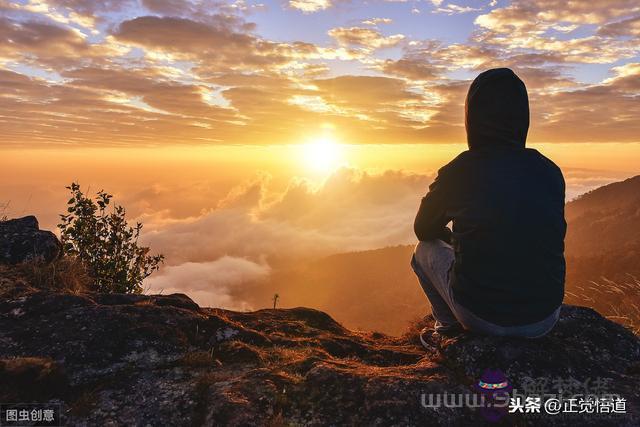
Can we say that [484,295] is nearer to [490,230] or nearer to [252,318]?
[490,230]

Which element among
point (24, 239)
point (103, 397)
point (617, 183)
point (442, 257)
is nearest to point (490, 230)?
point (442, 257)

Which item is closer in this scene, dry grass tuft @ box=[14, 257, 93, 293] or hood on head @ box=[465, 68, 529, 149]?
hood on head @ box=[465, 68, 529, 149]

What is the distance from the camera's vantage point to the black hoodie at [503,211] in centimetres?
408

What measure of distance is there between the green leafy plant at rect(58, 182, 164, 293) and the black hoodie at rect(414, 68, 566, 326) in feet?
26.2

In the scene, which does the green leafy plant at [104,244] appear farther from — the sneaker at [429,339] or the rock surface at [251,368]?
the sneaker at [429,339]

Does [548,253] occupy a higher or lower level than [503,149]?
lower

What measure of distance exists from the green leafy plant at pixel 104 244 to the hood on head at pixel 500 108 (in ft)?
27.1

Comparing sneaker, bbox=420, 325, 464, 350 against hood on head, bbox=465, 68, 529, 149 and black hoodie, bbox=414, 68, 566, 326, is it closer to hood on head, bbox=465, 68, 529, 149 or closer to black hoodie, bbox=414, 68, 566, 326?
black hoodie, bbox=414, 68, 566, 326

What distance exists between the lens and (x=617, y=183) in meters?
120

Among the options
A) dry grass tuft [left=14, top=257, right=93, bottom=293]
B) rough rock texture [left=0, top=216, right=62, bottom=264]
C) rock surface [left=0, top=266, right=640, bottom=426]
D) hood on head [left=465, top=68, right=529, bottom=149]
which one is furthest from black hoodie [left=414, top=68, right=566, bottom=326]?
rough rock texture [left=0, top=216, right=62, bottom=264]

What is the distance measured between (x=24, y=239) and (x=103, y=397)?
611cm

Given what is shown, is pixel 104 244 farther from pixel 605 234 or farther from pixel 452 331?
pixel 605 234

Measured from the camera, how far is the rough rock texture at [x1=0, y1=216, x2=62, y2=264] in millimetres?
8250

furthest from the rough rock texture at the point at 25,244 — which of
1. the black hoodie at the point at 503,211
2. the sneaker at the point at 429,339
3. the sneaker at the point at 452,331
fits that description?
the black hoodie at the point at 503,211
